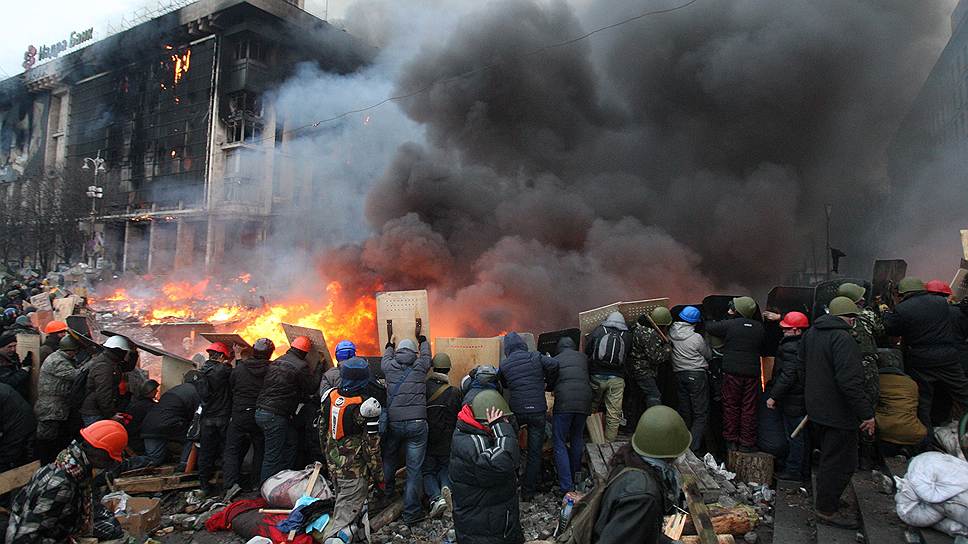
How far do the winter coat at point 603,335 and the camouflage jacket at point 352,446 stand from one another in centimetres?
252

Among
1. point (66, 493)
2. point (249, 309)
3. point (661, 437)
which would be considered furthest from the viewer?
point (249, 309)

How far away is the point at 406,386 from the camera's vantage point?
532 cm

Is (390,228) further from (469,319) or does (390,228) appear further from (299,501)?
(299,501)

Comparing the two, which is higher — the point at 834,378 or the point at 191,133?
the point at 191,133

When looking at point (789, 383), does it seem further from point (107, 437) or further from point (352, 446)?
point (107, 437)

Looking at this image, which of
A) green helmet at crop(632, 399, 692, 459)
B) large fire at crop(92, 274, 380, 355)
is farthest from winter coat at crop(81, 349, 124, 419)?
green helmet at crop(632, 399, 692, 459)

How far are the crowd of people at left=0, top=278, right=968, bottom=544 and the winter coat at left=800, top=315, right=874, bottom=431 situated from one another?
0.01 meters

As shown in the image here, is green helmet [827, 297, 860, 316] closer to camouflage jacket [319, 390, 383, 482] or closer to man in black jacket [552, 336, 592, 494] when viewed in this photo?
man in black jacket [552, 336, 592, 494]

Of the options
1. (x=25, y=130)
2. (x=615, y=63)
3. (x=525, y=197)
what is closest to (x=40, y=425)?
(x=525, y=197)

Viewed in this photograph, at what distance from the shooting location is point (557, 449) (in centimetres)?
556

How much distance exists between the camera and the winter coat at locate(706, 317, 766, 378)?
217 inches

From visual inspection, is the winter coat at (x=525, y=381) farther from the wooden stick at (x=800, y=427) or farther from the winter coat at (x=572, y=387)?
Answer: the wooden stick at (x=800, y=427)

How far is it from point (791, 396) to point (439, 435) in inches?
140

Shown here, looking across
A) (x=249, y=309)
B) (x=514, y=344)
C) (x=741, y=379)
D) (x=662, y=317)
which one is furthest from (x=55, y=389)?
(x=249, y=309)
